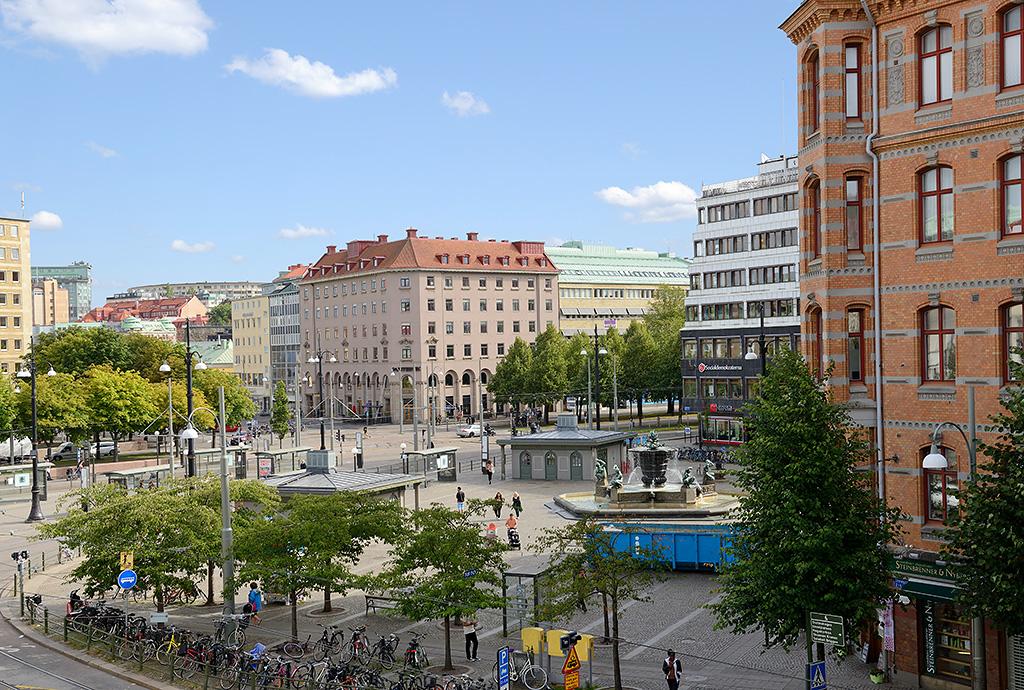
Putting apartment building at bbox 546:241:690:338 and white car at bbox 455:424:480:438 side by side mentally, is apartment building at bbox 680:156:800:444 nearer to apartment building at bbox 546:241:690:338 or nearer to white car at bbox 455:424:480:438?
white car at bbox 455:424:480:438

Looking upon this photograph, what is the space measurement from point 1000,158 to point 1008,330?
3.76m

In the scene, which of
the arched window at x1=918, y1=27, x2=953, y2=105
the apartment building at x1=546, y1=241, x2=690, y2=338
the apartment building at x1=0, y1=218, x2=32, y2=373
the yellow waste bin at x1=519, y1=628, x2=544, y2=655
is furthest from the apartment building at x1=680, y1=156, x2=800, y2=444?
the apartment building at x1=0, y1=218, x2=32, y2=373

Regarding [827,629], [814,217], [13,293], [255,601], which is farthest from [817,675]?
[13,293]

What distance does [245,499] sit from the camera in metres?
35.3

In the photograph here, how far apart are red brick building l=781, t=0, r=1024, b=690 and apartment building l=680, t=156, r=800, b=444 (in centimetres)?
4593

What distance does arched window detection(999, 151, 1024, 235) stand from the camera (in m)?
24.0

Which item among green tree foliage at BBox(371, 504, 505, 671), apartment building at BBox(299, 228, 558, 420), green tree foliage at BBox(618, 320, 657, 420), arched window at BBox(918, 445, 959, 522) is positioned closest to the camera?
arched window at BBox(918, 445, 959, 522)

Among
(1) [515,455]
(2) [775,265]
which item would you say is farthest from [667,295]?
(1) [515,455]

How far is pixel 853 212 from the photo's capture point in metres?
27.0

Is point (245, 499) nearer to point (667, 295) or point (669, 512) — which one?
point (669, 512)

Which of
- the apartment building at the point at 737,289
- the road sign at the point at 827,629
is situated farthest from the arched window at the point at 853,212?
the apartment building at the point at 737,289

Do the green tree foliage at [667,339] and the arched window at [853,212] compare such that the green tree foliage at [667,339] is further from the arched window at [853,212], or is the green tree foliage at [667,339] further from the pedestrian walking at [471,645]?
the pedestrian walking at [471,645]

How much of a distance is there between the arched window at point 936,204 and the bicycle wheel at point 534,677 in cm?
1329

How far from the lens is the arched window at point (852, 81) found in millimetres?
26891
